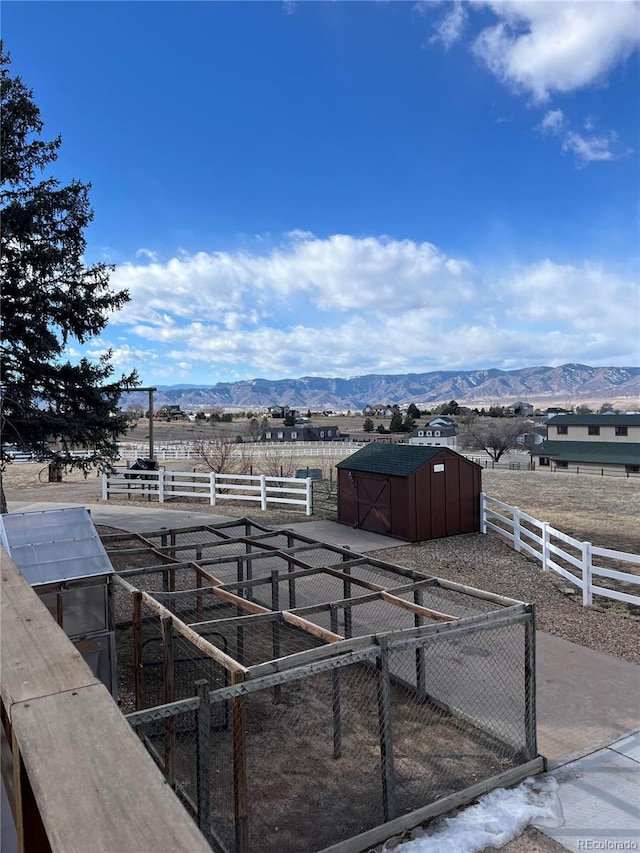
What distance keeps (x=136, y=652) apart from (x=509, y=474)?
104ft

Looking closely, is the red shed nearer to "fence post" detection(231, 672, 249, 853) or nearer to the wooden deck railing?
"fence post" detection(231, 672, 249, 853)

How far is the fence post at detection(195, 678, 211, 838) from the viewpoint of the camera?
3.61 m

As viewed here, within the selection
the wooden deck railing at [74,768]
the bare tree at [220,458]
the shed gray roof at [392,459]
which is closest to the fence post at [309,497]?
the shed gray roof at [392,459]

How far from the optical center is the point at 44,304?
40.8 ft

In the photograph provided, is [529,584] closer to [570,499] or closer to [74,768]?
[74,768]

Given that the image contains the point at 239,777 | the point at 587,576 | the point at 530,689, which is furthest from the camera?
the point at 587,576

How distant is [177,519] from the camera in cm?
1666

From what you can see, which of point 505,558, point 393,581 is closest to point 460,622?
point 393,581

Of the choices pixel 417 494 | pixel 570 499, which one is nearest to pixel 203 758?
pixel 417 494

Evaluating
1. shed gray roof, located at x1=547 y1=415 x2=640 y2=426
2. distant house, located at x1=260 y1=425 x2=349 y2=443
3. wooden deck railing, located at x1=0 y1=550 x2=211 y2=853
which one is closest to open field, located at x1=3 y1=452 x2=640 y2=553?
wooden deck railing, located at x1=0 y1=550 x2=211 y2=853

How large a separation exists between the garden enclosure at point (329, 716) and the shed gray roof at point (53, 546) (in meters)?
0.48

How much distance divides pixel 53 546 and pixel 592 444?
54425 mm

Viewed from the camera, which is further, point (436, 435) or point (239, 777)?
point (436, 435)

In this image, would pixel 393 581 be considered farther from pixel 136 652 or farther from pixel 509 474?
pixel 509 474
